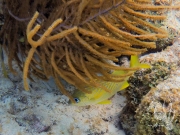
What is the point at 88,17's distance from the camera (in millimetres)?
2223

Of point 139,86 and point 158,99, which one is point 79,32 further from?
point 139,86

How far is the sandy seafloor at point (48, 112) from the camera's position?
9.03 feet

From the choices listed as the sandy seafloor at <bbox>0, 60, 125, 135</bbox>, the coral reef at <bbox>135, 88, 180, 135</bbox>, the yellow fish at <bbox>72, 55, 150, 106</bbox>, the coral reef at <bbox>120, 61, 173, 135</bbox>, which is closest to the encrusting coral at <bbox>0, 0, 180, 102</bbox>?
the yellow fish at <bbox>72, 55, 150, 106</bbox>

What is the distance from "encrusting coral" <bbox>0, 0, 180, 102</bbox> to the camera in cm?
210

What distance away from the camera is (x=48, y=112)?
9.78 feet

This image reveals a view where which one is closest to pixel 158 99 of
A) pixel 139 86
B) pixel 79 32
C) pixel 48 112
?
pixel 139 86

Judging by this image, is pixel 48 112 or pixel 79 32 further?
pixel 48 112

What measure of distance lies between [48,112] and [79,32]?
3.91ft

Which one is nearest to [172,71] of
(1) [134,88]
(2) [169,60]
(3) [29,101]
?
(2) [169,60]

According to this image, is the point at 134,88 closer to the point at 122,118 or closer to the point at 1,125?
the point at 122,118

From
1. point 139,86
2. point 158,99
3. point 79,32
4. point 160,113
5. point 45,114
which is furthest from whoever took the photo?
point 139,86

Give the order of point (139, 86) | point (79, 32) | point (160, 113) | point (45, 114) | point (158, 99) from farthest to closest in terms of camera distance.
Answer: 1. point (139, 86)
2. point (45, 114)
3. point (158, 99)
4. point (160, 113)
5. point (79, 32)

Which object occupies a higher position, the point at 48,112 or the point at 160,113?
the point at 160,113

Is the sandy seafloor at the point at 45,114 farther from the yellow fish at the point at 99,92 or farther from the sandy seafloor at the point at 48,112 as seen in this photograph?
the yellow fish at the point at 99,92
